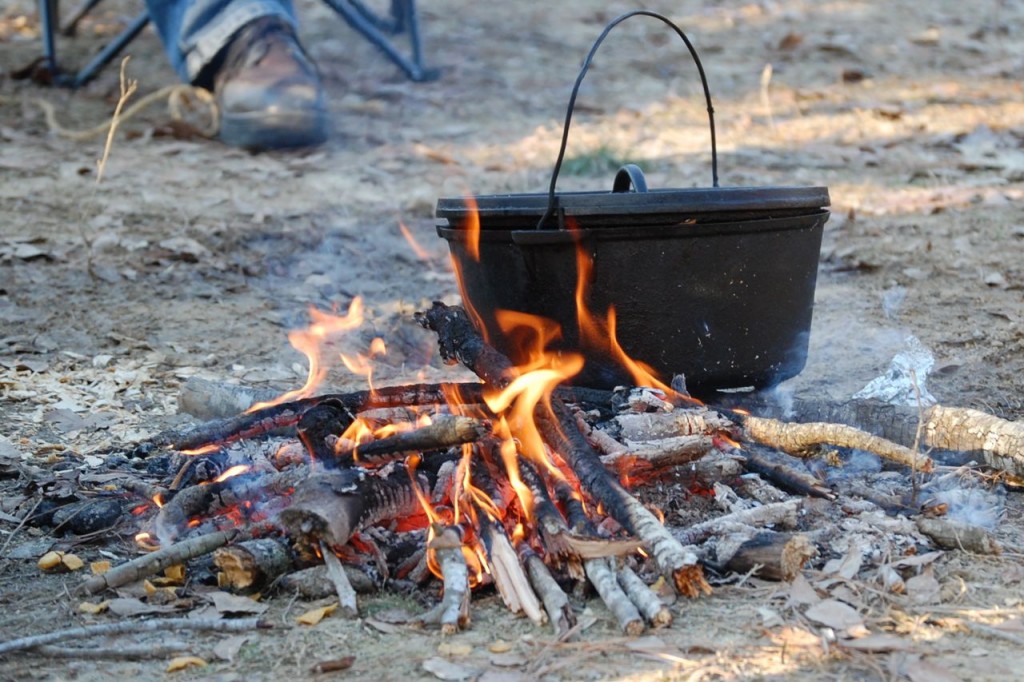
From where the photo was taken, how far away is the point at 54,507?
2.54 meters

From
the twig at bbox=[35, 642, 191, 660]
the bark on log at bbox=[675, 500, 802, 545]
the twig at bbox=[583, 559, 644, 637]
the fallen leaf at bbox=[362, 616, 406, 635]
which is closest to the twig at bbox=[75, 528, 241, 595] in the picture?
the twig at bbox=[35, 642, 191, 660]

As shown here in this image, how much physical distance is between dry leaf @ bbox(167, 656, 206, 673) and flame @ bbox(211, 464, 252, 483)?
0.73 meters

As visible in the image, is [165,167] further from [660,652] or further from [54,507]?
[660,652]

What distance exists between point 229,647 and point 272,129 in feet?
14.9

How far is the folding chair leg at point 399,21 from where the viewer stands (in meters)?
6.85

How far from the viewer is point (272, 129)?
6043mm

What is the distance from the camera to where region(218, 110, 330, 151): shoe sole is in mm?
5992

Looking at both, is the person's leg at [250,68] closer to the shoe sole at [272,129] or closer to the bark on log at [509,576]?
the shoe sole at [272,129]

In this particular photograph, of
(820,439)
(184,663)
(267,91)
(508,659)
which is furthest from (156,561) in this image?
(267,91)

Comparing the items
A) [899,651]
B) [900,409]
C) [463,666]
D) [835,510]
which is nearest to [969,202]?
[900,409]

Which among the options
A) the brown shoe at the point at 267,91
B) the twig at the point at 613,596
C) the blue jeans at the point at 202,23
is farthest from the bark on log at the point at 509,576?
the blue jeans at the point at 202,23

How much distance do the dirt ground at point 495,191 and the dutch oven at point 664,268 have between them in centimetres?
77

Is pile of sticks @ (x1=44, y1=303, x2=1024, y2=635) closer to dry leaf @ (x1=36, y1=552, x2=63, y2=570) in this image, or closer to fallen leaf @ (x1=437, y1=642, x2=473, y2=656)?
fallen leaf @ (x1=437, y1=642, x2=473, y2=656)

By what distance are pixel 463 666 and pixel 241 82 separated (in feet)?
15.5
